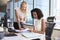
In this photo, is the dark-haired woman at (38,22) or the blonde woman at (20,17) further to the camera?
the blonde woman at (20,17)

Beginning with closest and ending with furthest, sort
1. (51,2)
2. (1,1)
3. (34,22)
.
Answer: (1,1) < (34,22) < (51,2)

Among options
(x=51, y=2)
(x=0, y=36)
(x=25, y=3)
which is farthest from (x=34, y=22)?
(x=51, y=2)

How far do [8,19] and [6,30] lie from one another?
207 mm

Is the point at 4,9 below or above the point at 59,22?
above

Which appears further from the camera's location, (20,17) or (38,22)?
(20,17)

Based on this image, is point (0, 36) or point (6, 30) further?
Result: point (6, 30)

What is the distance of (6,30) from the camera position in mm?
2297

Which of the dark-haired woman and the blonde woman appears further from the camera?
the blonde woman

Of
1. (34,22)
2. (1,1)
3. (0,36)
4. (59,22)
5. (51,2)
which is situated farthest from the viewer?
(51,2)

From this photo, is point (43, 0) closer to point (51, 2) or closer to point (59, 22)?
point (51, 2)

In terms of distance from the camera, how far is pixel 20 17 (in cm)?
230

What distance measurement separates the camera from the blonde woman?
90.4 inches

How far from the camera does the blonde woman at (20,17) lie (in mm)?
2297

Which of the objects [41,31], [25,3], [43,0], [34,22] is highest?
[43,0]
